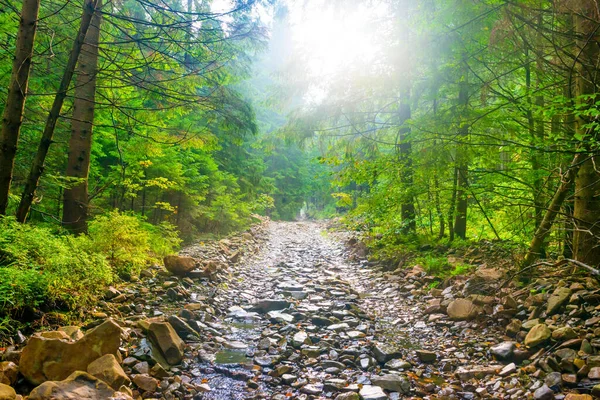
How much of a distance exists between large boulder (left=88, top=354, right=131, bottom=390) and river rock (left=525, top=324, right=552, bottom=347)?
415 cm

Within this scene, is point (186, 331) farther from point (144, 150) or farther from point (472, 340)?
point (144, 150)

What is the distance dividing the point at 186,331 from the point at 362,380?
2.49 metres

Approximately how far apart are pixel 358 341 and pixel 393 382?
1.24 meters

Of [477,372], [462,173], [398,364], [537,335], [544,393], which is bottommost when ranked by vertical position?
[398,364]

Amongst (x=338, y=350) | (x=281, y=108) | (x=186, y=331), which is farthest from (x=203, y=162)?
(x=338, y=350)

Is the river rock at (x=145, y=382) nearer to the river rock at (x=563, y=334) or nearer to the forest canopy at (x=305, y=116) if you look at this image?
the forest canopy at (x=305, y=116)

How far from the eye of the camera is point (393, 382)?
11.7ft

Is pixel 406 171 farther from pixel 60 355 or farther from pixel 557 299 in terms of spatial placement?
pixel 60 355

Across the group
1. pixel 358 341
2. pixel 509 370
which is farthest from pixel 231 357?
pixel 509 370

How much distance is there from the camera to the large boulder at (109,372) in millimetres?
3029

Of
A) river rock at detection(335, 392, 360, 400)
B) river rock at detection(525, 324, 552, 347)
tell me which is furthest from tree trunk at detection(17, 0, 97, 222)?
river rock at detection(525, 324, 552, 347)

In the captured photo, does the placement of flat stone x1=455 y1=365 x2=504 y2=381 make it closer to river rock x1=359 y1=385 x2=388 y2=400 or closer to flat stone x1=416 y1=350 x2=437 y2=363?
flat stone x1=416 y1=350 x2=437 y2=363

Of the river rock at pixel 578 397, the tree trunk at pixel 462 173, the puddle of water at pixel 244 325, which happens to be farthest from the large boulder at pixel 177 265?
the river rock at pixel 578 397

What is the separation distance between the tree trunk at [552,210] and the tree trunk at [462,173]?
122cm
